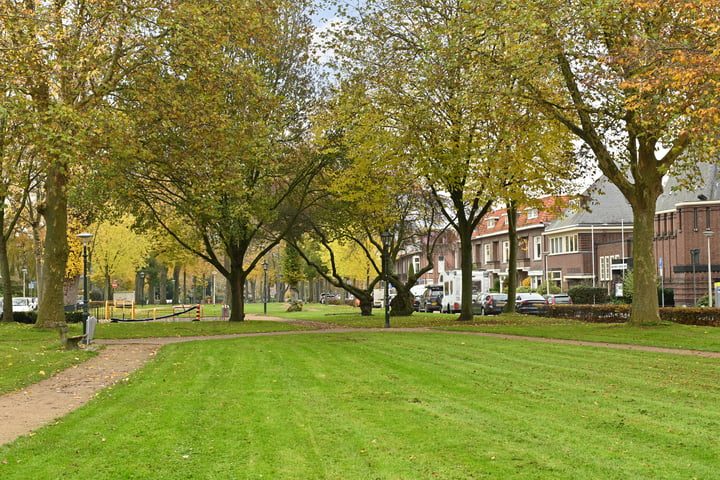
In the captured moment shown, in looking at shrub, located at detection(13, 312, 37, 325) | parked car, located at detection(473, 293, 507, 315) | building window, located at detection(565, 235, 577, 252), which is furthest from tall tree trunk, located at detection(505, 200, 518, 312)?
Answer: building window, located at detection(565, 235, 577, 252)

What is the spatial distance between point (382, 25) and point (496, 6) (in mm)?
7587

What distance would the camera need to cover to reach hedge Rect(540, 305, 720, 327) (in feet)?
90.7

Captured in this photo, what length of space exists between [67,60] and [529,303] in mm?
30126

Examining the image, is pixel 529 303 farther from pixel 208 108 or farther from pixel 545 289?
pixel 545 289

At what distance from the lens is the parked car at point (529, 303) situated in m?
41.0

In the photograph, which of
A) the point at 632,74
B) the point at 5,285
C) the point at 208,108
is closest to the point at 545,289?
the point at 5,285

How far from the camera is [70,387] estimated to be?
13.2 meters

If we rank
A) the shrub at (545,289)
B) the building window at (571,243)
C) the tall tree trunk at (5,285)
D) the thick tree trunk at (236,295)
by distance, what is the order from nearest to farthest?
the tall tree trunk at (5,285) < the thick tree trunk at (236,295) < the shrub at (545,289) < the building window at (571,243)

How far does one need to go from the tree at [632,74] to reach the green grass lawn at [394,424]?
21.0ft

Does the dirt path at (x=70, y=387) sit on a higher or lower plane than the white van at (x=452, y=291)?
lower

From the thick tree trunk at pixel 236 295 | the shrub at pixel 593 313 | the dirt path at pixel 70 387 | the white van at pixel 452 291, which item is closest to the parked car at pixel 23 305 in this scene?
the thick tree trunk at pixel 236 295

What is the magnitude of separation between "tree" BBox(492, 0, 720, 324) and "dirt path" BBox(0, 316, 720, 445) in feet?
19.0

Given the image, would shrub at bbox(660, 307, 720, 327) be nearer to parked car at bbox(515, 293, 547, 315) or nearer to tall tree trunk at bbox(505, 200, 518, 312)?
tall tree trunk at bbox(505, 200, 518, 312)

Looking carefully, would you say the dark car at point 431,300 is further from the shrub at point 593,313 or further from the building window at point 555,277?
the shrub at point 593,313
